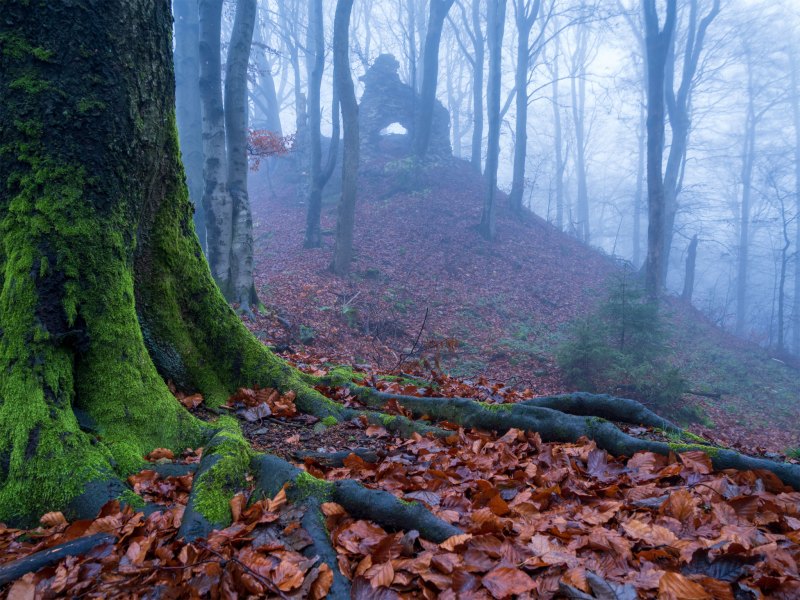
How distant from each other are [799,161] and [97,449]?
135 feet

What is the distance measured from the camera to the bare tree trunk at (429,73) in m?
21.5

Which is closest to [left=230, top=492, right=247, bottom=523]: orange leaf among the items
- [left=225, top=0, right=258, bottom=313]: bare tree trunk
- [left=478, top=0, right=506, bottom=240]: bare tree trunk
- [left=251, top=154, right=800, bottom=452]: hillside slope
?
[left=251, top=154, right=800, bottom=452]: hillside slope

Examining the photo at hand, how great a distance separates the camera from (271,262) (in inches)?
674

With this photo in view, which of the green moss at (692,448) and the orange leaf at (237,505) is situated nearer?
the orange leaf at (237,505)

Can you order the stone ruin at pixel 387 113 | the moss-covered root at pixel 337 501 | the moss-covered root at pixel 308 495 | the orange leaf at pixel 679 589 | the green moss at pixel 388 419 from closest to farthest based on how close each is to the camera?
the orange leaf at pixel 679 589 → the moss-covered root at pixel 308 495 → the moss-covered root at pixel 337 501 → the green moss at pixel 388 419 → the stone ruin at pixel 387 113

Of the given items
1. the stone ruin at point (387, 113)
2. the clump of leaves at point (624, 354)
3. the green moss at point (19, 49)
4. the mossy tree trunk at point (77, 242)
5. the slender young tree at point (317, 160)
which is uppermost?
the stone ruin at point (387, 113)

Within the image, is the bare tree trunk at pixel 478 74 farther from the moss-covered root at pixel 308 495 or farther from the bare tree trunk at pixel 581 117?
the moss-covered root at pixel 308 495

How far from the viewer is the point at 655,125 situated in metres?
16.7

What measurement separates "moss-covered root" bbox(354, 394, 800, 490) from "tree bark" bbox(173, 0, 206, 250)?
12.7m

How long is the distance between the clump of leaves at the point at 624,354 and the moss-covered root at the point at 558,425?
23.6 ft

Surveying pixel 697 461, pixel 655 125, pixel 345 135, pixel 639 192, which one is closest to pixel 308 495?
pixel 697 461

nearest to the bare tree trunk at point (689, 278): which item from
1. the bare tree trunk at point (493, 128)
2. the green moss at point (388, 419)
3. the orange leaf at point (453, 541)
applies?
the bare tree trunk at point (493, 128)

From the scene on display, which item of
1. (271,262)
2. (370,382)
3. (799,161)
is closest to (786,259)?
(799,161)

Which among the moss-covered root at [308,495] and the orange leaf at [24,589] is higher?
the moss-covered root at [308,495]
